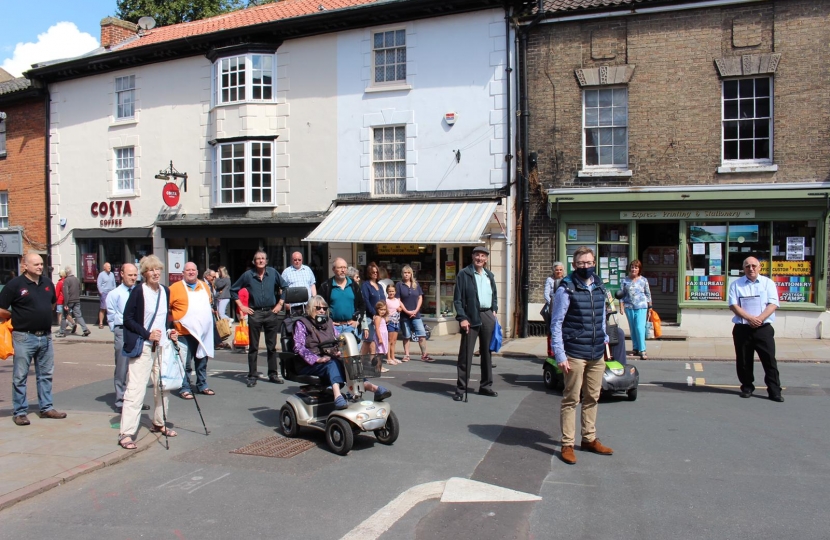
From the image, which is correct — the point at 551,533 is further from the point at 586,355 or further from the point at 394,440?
the point at 394,440

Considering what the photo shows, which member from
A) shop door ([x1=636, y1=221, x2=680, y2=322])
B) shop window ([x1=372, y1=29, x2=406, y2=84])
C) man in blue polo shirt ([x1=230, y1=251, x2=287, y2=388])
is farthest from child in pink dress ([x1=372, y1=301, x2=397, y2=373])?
shop window ([x1=372, y1=29, x2=406, y2=84])

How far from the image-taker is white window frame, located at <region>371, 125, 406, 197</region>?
17672 mm

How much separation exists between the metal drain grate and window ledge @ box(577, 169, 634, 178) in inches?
412

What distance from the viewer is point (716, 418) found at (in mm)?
8008

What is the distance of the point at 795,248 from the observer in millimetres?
14656

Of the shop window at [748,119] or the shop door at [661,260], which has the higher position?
the shop window at [748,119]

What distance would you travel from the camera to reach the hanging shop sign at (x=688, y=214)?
14.8 meters

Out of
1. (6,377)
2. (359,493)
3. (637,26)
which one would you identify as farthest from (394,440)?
(637,26)

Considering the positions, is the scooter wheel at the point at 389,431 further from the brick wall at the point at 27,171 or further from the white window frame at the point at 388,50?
the brick wall at the point at 27,171

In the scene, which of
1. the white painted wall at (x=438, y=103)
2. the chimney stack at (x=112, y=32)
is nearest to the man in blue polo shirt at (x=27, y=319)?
the white painted wall at (x=438, y=103)

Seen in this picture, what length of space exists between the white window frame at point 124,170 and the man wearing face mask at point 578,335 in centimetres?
1792

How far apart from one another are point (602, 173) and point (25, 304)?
38.4 ft

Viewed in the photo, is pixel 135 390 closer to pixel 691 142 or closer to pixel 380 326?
pixel 380 326

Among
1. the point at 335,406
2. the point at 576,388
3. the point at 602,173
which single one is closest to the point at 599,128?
the point at 602,173
